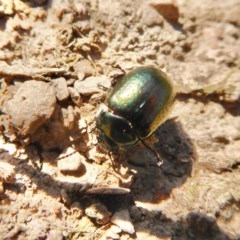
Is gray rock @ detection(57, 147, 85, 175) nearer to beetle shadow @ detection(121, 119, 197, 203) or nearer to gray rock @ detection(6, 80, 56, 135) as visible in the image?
gray rock @ detection(6, 80, 56, 135)

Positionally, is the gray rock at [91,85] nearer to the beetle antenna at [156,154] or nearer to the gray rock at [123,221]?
the beetle antenna at [156,154]

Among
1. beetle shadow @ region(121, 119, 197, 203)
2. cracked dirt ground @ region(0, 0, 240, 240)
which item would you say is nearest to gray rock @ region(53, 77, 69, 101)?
cracked dirt ground @ region(0, 0, 240, 240)

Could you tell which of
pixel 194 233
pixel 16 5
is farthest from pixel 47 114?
pixel 194 233

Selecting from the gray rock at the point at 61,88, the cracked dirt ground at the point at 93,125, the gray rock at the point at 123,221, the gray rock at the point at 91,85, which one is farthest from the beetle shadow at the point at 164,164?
the gray rock at the point at 61,88

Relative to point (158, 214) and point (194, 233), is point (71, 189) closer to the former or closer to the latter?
point (158, 214)

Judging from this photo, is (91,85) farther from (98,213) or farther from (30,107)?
(98,213)

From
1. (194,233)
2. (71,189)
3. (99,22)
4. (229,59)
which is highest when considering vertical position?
(99,22)
